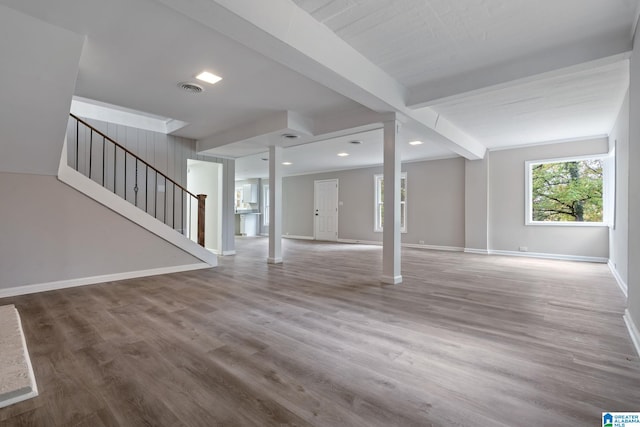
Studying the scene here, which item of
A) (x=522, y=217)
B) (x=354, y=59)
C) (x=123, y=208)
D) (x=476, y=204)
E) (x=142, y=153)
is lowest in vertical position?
(x=522, y=217)

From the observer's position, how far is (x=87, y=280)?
164 inches

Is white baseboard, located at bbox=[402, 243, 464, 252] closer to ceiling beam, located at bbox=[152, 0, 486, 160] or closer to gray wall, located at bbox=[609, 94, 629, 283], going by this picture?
gray wall, located at bbox=[609, 94, 629, 283]

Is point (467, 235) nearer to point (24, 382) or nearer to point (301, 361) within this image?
point (301, 361)

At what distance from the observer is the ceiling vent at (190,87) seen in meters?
3.64

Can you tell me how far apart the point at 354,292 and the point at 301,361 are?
6.09 feet

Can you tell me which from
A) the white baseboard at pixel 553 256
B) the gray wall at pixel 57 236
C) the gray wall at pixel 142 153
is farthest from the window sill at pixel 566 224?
the gray wall at pixel 57 236

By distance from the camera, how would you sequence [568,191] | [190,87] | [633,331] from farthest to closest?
[568,191] < [190,87] < [633,331]

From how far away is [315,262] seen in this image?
19.8 feet

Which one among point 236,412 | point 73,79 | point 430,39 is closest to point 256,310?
point 236,412

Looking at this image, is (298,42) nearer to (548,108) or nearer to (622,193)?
(548,108)

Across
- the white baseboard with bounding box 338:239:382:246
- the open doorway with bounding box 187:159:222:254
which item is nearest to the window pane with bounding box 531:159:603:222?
the white baseboard with bounding box 338:239:382:246

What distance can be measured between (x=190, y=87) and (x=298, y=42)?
202 cm

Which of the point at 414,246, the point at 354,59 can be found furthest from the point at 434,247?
the point at 354,59

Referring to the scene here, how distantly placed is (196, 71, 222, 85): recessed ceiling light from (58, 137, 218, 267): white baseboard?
2054 mm
